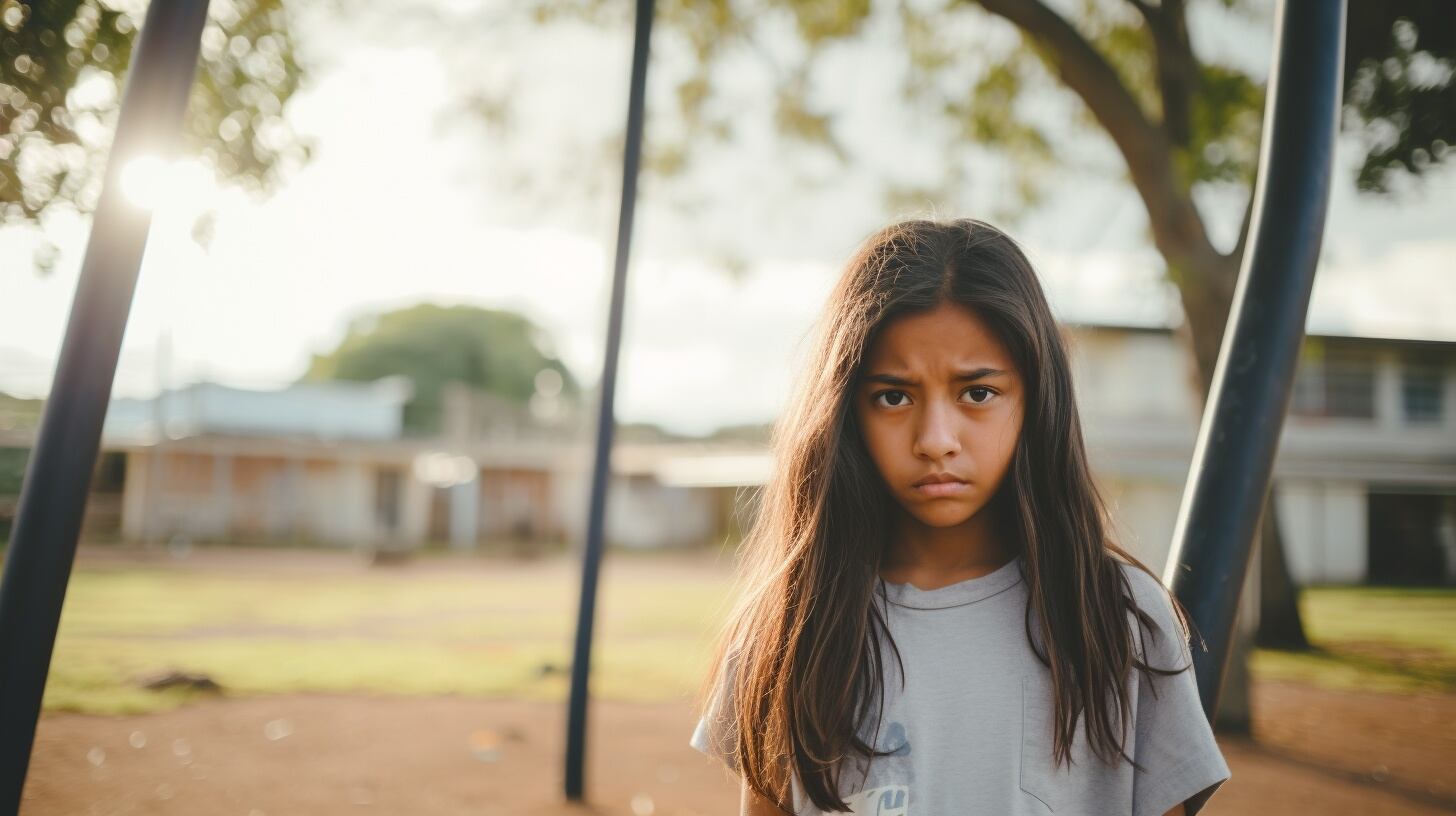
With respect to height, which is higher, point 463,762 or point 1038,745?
point 1038,745

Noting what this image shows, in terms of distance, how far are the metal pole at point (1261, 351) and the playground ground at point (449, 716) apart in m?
0.86

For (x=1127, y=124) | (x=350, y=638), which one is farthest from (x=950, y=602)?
(x=350, y=638)

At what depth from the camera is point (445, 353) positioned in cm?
5578

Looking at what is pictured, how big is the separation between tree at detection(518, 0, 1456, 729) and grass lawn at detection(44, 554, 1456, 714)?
359cm

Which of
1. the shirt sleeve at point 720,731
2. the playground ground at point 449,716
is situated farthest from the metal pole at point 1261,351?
the playground ground at point 449,716

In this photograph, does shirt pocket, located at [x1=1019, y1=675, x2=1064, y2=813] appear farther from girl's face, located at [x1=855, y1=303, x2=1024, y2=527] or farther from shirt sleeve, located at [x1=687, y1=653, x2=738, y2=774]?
shirt sleeve, located at [x1=687, y1=653, x2=738, y2=774]

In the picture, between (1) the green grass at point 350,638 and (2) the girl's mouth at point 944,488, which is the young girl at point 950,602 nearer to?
(2) the girl's mouth at point 944,488

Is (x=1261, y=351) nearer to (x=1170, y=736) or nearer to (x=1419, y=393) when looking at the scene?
(x=1170, y=736)

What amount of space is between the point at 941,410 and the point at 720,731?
560 mm

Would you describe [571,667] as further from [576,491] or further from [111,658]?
[576,491]

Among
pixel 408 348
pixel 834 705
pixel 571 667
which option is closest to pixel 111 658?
pixel 571 667

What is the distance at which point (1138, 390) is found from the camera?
19.1 m

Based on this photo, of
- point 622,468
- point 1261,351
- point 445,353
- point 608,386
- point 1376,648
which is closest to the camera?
point 1261,351

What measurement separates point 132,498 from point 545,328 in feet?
125
